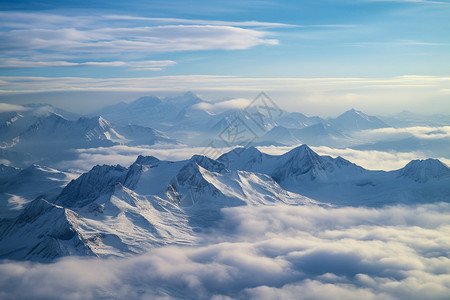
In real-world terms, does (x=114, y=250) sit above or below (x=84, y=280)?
above

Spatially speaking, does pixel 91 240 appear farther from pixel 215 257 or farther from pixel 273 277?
pixel 273 277

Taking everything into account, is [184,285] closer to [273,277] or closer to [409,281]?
[273,277]

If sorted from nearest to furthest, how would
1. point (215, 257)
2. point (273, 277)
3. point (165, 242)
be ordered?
1. point (273, 277)
2. point (215, 257)
3. point (165, 242)

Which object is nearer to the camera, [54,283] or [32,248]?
[54,283]

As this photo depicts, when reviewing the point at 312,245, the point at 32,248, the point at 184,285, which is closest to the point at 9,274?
the point at 32,248

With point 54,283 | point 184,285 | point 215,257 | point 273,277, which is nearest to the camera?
point 54,283

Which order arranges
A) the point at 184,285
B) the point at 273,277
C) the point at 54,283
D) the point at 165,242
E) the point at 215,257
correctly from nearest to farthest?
the point at 54,283 < the point at 184,285 < the point at 273,277 < the point at 215,257 < the point at 165,242

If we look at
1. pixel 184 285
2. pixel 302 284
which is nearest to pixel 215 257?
pixel 184 285

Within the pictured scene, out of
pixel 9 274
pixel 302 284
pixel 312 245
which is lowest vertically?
pixel 9 274

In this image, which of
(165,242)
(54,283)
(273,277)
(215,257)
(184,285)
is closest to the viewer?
(54,283)
